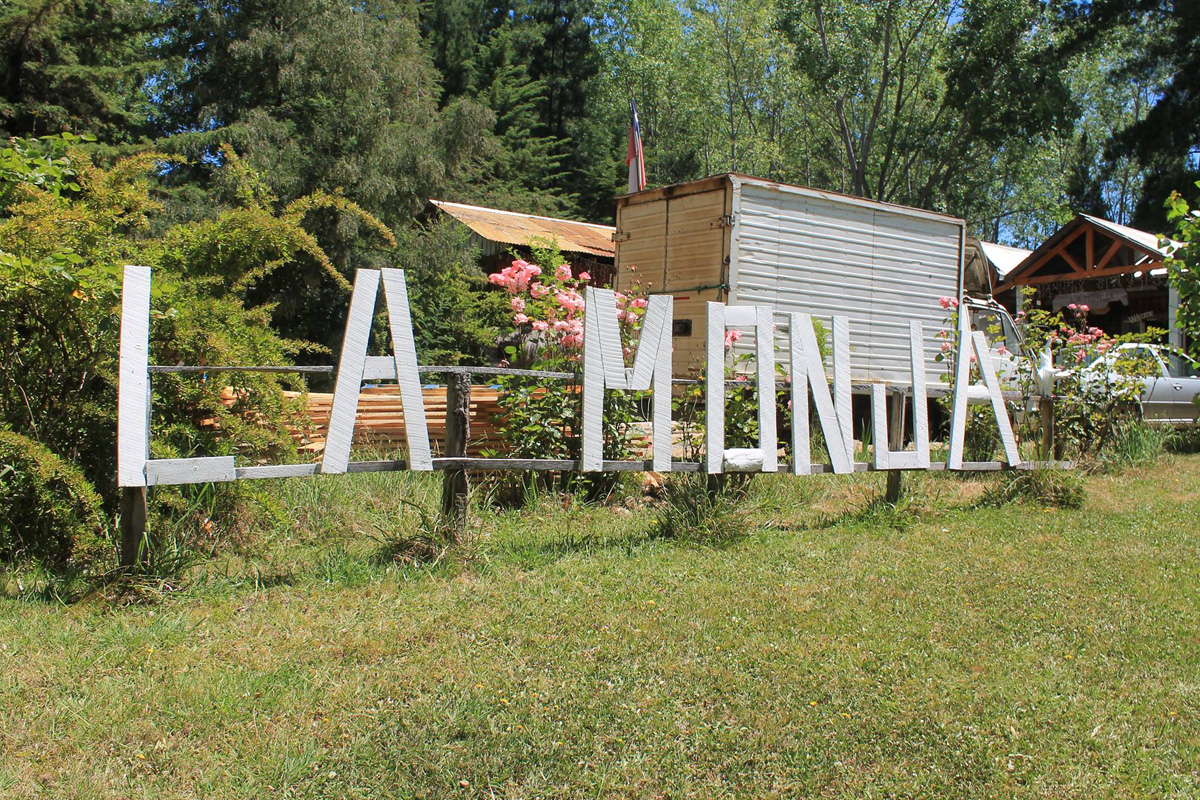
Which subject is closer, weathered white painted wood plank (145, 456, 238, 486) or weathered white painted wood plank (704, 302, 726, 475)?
weathered white painted wood plank (145, 456, 238, 486)

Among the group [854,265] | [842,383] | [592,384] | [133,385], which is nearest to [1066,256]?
[854,265]

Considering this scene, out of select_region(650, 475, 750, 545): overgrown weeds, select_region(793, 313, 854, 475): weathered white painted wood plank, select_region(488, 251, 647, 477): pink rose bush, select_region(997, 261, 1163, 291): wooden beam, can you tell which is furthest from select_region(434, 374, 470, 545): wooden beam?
select_region(997, 261, 1163, 291): wooden beam

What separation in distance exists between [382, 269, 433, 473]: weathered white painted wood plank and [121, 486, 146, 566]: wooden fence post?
1.27 m

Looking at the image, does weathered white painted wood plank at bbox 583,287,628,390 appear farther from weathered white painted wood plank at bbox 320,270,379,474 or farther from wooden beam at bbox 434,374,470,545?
weathered white painted wood plank at bbox 320,270,379,474

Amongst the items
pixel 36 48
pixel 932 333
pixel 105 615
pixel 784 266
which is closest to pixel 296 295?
pixel 36 48

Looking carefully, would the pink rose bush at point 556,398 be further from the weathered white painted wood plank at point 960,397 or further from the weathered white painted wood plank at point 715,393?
the weathered white painted wood plank at point 960,397

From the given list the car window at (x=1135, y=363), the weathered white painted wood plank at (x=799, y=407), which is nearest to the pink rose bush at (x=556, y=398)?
the weathered white painted wood plank at (x=799, y=407)

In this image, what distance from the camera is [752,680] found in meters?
3.54

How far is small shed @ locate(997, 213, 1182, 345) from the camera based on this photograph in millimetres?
19656

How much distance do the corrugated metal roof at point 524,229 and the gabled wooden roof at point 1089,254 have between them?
9.87m

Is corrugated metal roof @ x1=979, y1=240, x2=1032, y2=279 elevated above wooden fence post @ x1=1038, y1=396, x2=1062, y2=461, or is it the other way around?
corrugated metal roof @ x1=979, y1=240, x2=1032, y2=279

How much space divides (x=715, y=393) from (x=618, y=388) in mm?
672

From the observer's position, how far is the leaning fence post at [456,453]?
16.5 ft

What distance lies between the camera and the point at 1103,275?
19906 mm
